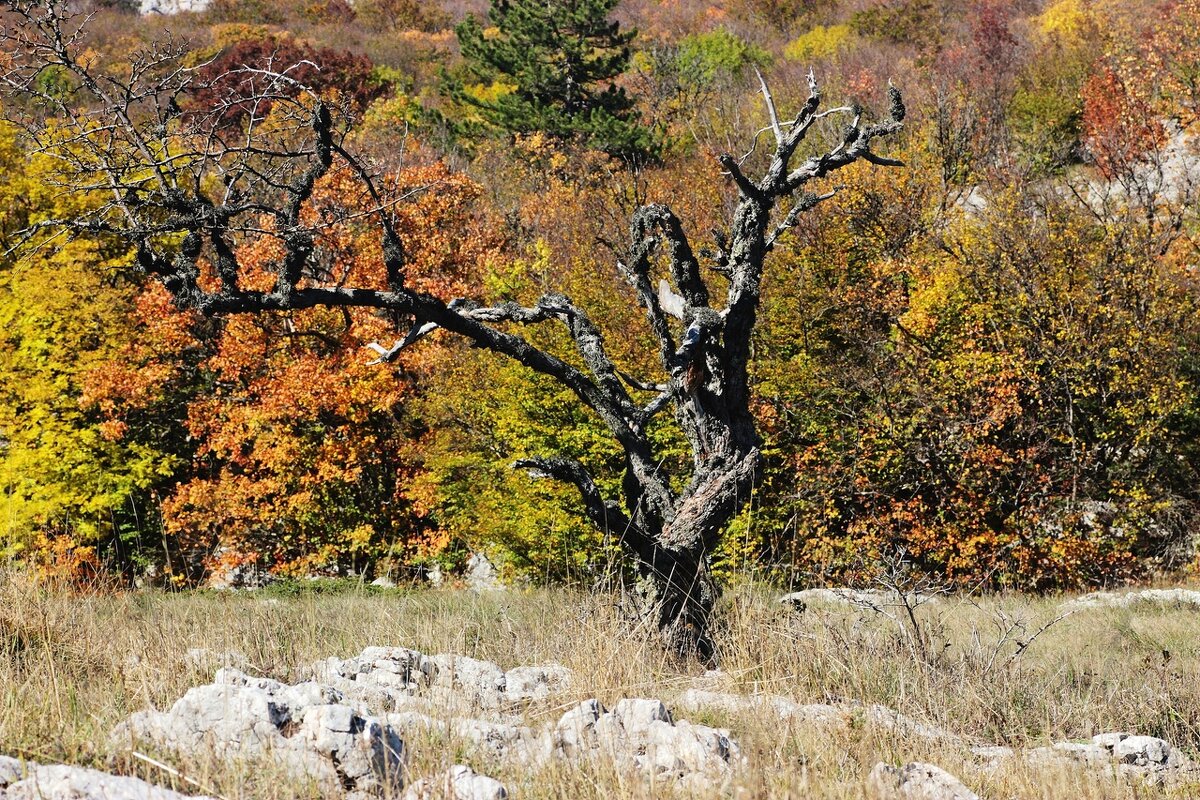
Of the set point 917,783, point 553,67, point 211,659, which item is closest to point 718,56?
point 553,67

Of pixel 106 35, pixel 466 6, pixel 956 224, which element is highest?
pixel 466 6

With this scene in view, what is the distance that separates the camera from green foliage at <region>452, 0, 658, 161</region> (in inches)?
1510

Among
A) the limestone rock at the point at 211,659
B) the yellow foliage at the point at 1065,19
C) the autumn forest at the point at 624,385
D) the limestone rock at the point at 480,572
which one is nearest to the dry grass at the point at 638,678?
the limestone rock at the point at 211,659

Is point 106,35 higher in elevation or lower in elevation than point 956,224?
higher

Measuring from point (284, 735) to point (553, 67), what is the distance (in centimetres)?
3774

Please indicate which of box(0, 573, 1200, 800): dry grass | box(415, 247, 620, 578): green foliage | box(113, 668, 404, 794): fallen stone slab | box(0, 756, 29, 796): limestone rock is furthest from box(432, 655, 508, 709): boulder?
box(415, 247, 620, 578): green foliage

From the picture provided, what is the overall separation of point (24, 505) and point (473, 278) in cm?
1091

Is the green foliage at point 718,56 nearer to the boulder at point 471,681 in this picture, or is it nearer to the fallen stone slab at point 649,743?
the boulder at point 471,681

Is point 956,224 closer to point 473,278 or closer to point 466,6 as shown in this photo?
point 473,278

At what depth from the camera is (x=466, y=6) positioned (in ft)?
271

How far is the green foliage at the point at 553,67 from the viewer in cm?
3834

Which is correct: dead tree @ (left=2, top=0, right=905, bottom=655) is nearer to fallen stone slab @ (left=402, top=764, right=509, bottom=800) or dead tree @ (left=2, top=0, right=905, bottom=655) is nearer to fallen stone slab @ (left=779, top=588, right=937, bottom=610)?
fallen stone slab @ (left=779, top=588, right=937, bottom=610)

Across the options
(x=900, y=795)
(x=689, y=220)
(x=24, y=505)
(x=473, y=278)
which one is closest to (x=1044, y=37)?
(x=689, y=220)

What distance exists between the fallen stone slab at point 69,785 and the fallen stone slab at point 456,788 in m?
0.84
